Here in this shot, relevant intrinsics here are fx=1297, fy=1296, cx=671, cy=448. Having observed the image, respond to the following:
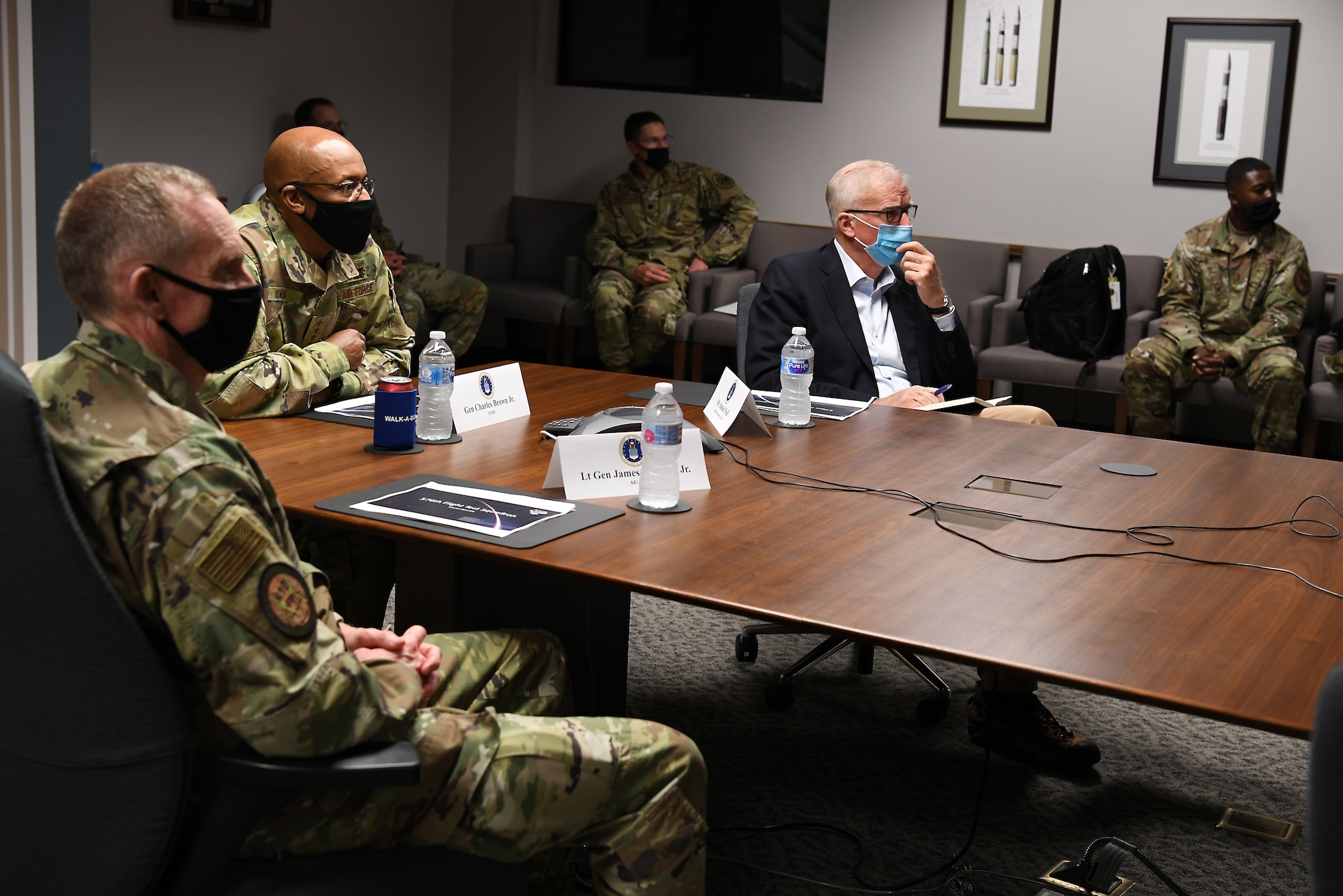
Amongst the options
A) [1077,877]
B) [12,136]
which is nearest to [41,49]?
[12,136]

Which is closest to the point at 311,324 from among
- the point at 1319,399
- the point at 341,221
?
the point at 341,221

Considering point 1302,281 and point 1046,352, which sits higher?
point 1302,281

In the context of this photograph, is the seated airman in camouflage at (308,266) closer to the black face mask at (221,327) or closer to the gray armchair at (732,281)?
the black face mask at (221,327)

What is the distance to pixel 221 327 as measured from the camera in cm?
149

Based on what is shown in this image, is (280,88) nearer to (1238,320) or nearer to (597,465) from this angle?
(1238,320)

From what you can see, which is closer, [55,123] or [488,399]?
[488,399]

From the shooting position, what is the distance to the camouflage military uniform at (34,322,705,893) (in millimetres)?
1301

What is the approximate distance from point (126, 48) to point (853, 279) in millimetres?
4372

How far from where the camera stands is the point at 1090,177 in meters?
6.62

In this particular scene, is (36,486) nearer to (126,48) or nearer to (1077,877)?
(1077,877)

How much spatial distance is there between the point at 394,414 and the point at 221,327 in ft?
3.20

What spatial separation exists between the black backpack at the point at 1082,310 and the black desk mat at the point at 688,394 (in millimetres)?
3028

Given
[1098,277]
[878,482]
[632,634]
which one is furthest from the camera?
[1098,277]

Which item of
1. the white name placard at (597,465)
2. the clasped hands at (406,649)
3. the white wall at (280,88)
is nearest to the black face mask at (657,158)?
the white wall at (280,88)
